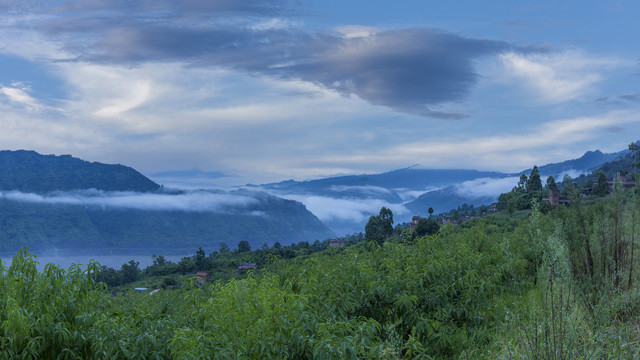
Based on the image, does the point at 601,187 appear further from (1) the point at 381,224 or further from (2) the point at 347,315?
(2) the point at 347,315

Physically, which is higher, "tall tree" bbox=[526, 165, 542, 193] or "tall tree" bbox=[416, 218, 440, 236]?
"tall tree" bbox=[526, 165, 542, 193]

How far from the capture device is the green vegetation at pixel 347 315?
16.9ft

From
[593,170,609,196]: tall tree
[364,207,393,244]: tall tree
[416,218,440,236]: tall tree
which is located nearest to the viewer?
[416,218,440,236]: tall tree

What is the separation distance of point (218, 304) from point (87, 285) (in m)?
1.73

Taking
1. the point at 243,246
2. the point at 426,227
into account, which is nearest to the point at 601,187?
the point at 426,227

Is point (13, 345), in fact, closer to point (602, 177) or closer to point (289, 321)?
point (289, 321)

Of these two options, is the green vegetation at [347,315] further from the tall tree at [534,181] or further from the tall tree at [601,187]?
the tall tree at [534,181]

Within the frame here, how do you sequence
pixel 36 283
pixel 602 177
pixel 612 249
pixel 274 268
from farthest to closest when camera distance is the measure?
1. pixel 602 177
2. pixel 274 268
3. pixel 612 249
4. pixel 36 283

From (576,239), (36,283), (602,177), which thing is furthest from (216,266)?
(36,283)

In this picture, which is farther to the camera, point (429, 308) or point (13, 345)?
point (429, 308)

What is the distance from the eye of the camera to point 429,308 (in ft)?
24.9

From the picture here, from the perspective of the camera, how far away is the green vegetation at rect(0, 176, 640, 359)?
16.9 feet

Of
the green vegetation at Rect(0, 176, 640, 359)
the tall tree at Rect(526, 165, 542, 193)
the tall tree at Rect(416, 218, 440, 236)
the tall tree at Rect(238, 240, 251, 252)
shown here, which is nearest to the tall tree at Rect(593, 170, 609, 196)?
the tall tree at Rect(526, 165, 542, 193)

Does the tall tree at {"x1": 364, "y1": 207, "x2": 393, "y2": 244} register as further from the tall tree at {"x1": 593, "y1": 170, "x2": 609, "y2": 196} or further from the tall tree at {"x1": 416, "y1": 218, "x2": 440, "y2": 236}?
the tall tree at {"x1": 593, "y1": 170, "x2": 609, "y2": 196}
